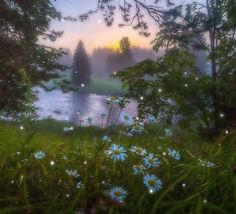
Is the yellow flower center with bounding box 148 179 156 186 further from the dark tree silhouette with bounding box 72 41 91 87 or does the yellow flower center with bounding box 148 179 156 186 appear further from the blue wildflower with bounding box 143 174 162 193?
the dark tree silhouette with bounding box 72 41 91 87

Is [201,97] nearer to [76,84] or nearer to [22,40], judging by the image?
[22,40]

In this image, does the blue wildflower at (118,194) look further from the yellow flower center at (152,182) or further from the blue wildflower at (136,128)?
the blue wildflower at (136,128)

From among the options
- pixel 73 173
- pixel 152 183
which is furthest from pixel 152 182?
pixel 73 173

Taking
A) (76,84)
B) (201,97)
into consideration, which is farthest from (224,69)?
(76,84)

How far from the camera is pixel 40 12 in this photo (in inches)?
631

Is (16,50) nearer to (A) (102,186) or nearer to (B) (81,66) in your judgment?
(A) (102,186)

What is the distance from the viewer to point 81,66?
69.1 meters

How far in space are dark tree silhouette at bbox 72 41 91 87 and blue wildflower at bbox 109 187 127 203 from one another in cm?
6682

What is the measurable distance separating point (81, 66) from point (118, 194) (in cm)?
6776

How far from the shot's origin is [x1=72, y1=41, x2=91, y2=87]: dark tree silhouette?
68.8 m

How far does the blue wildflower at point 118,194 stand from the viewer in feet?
6.61

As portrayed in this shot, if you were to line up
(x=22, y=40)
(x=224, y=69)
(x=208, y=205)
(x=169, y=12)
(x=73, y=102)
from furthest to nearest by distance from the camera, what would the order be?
(x=73, y=102) → (x=22, y=40) → (x=224, y=69) → (x=169, y=12) → (x=208, y=205)

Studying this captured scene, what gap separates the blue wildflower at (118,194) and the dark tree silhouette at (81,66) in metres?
66.8

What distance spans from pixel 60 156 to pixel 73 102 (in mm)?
56016
